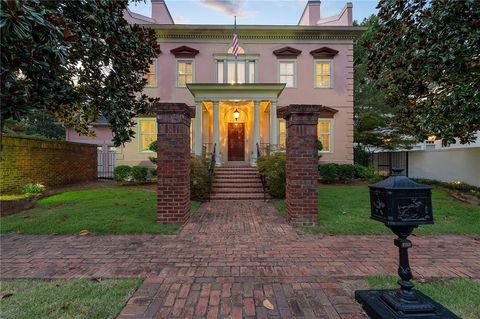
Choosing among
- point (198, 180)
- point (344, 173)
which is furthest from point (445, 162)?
point (198, 180)

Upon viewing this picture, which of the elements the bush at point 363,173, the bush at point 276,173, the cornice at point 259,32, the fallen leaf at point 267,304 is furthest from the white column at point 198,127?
the fallen leaf at point 267,304

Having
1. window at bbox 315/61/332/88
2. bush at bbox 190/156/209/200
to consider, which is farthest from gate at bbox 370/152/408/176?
bush at bbox 190/156/209/200

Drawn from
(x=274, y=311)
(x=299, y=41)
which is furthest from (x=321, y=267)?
(x=299, y=41)

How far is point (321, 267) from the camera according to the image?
3.39 metres

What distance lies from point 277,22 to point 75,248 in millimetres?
14743

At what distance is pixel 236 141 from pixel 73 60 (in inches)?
427

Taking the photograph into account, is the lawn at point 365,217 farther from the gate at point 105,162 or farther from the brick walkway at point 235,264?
the gate at point 105,162

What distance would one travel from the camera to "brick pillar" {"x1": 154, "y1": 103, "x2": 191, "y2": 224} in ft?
17.4

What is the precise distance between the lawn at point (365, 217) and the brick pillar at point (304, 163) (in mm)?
357

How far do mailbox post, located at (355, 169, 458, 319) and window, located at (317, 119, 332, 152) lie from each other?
12.6 m

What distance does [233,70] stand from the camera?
14.3m

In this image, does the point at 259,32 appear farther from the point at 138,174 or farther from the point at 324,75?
the point at 138,174

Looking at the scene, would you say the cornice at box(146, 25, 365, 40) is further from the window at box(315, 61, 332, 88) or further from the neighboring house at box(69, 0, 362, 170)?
the window at box(315, 61, 332, 88)

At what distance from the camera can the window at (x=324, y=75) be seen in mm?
14336
